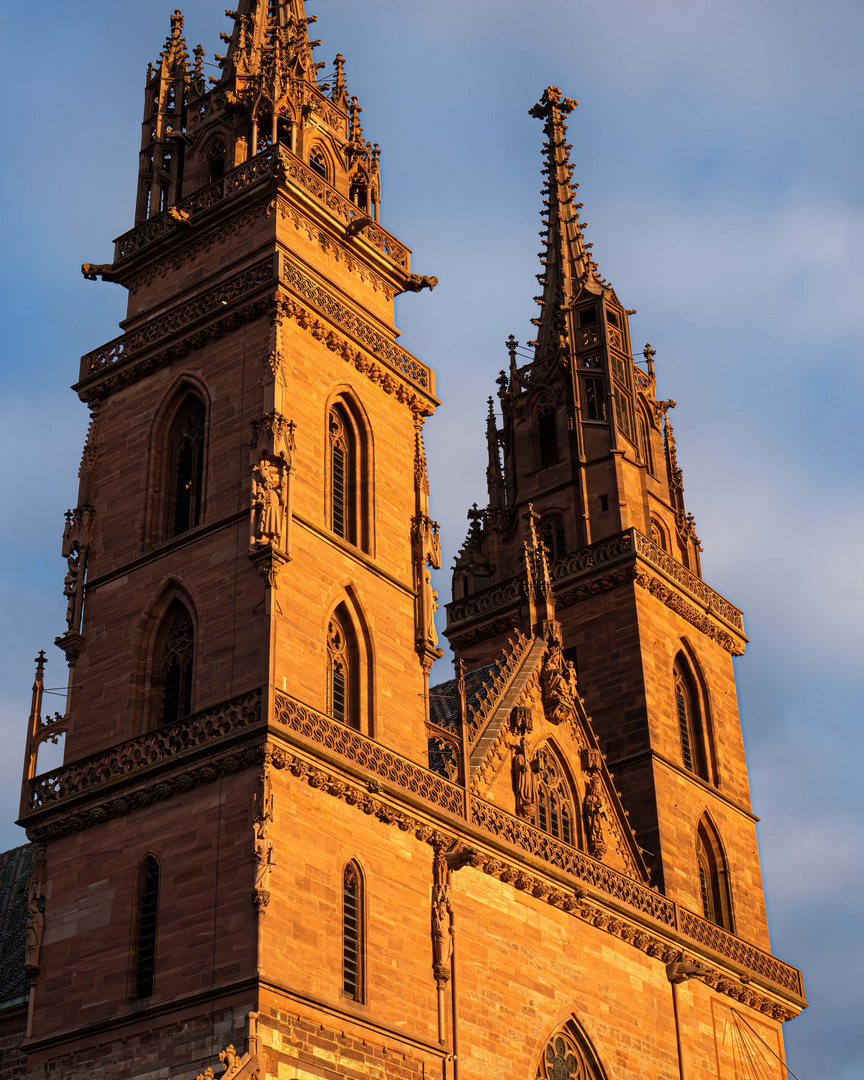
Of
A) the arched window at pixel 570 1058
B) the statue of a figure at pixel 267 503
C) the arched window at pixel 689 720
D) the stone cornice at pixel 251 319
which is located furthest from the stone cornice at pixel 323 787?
the stone cornice at pixel 251 319

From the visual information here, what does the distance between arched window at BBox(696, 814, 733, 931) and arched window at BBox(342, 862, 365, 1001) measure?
14.0 metres

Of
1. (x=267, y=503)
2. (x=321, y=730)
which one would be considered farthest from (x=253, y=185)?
(x=321, y=730)

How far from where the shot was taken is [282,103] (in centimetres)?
3600

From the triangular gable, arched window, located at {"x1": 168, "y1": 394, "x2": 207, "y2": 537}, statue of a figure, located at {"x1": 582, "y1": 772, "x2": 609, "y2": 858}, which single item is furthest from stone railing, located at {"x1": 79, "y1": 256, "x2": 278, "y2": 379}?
statue of a figure, located at {"x1": 582, "y1": 772, "x2": 609, "y2": 858}

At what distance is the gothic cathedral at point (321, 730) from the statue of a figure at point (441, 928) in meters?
0.06

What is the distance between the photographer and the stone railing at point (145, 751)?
27219 mm

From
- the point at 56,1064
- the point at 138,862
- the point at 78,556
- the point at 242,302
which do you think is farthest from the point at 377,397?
the point at 56,1064

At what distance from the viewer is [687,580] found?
144 ft

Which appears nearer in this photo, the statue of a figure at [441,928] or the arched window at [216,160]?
the statue of a figure at [441,928]

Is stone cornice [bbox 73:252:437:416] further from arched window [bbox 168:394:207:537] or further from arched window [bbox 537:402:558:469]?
arched window [bbox 537:402:558:469]

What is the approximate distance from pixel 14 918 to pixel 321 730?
13736 mm

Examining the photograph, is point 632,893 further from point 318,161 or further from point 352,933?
point 318,161

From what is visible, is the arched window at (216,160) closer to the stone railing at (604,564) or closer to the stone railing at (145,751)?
the stone railing at (604,564)

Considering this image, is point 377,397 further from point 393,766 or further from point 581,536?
point 581,536
